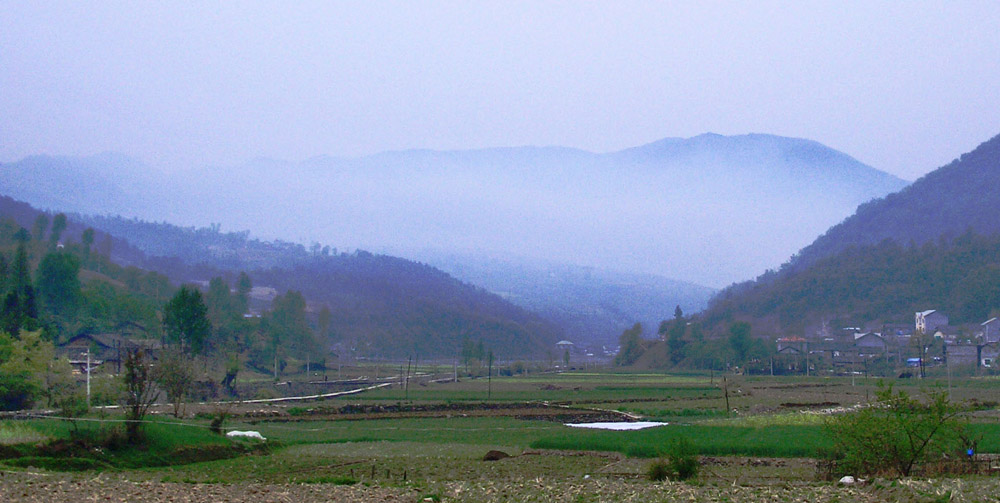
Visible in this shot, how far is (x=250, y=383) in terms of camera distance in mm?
92375

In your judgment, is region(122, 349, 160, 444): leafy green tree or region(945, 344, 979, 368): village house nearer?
region(122, 349, 160, 444): leafy green tree

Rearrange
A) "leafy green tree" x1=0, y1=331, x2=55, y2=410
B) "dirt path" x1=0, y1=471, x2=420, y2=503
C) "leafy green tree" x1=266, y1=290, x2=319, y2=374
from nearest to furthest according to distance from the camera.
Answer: "dirt path" x1=0, y1=471, x2=420, y2=503 < "leafy green tree" x1=0, y1=331, x2=55, y2=410 < "leafy green tree" x1=266, y1=290, x2=319, y2=374

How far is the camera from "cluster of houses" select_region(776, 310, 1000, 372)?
377 ft

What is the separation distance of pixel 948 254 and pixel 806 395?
5306 inches

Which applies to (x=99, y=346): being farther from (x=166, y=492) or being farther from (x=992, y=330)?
(x=992, y=330)

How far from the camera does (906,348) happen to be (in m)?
135

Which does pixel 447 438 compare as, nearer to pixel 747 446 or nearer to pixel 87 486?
pixel 747 446

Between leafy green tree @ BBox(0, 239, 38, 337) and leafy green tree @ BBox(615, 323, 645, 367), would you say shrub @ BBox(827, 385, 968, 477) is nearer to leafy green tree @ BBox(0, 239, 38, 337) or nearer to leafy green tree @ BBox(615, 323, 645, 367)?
leafy green tree @ BBox(0, 239, 38, 337)

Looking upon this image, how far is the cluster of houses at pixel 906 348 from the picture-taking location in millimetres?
114875

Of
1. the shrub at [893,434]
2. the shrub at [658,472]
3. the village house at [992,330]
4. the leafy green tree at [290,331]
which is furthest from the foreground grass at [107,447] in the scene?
the village house at [992,330]

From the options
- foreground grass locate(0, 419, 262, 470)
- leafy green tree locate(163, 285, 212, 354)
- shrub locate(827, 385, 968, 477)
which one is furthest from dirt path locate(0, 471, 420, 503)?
leafy green tree locate(163, 285, 212, 354)

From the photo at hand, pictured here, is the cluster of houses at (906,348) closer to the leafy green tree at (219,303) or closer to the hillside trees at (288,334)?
the hillside trees at (288,334)

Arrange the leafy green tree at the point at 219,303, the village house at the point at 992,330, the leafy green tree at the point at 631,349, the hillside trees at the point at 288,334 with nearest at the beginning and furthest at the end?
the hillside trees at the point at 288,334
the leafy green tree at the point at 219,303
the village house at the point at 992,330
the leafy green tree at the point at 631,349

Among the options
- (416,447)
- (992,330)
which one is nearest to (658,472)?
(416,447)
